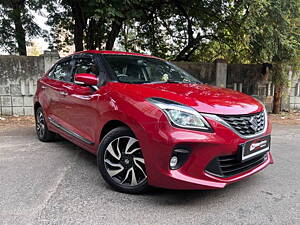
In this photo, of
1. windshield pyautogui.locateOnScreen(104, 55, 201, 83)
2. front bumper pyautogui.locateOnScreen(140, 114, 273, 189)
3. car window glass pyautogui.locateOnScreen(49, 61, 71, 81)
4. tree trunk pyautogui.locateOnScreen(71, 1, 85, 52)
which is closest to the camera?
front bumper pyautogui.locateOnScreen(140, 114, 273, 189)

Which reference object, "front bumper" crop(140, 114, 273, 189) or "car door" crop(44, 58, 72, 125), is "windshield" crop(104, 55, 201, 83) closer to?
"car door" crop(44, 58, 72, 125)

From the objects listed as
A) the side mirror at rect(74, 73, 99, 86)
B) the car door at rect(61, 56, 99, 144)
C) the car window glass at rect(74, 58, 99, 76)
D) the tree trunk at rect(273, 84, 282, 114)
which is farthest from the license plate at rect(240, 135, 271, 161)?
the tree trunk at rect(273, 84, 282, 114)

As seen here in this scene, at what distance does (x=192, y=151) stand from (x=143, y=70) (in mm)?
1538

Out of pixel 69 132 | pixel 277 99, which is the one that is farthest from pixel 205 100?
pixel 277 99

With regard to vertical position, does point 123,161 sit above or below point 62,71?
below

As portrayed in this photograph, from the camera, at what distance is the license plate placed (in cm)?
207

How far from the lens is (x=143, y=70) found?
122 inches

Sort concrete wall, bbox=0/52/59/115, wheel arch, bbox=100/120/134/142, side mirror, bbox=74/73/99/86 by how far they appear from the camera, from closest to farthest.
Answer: wheel arch, bbox=100/120/134/142, side mirror, bbox=74/73/99/86, concrete wall, bbox=0/52/59/115

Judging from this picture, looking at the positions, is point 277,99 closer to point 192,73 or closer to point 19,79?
point 192,73

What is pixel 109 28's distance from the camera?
8484 mm

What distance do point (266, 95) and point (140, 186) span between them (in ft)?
21.3

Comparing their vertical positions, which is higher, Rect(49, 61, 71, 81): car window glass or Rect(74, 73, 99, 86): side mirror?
Rect(49, 61, 71, 81): car window glass

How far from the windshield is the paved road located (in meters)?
1.26

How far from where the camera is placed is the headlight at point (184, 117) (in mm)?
1929
